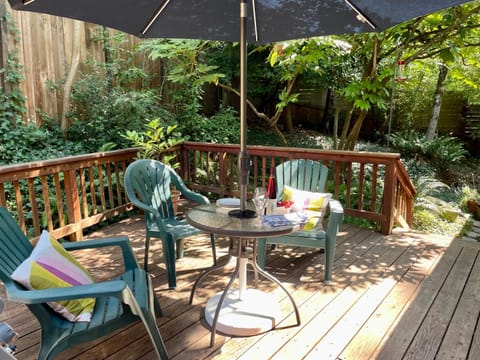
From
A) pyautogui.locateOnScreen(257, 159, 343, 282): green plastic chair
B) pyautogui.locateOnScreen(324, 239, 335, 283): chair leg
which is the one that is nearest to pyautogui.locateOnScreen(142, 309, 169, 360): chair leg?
pyautogui.locateOnScreen(257, 159, 343, 282): green plastic chair

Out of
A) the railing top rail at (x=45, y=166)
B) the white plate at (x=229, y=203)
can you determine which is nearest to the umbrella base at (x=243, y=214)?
the white plate at (x=229, y=203)

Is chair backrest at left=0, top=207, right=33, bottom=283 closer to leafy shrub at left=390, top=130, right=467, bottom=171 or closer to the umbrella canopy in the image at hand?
the umbrella canopy

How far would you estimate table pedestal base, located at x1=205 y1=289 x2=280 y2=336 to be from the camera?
2.08m

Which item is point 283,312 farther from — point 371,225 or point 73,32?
point 73,32

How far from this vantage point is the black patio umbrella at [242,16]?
1.98 m

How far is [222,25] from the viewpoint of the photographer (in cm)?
260

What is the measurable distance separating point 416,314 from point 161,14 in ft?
8.67

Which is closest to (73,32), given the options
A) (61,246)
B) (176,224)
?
(176,224)

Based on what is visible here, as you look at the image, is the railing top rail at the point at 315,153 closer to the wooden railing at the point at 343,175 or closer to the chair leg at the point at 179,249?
the wooden railing at the point at 343,175

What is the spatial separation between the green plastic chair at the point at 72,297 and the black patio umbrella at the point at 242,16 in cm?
82

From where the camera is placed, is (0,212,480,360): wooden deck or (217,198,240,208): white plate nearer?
(0,212,480,360): wooden deck

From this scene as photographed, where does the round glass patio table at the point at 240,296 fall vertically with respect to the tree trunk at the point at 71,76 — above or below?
below

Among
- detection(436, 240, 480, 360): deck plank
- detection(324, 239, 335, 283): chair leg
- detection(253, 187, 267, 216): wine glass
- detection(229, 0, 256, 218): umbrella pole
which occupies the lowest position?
detection(436, 240, 480, 360): deck plank

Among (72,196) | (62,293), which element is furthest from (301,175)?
(62,293)
